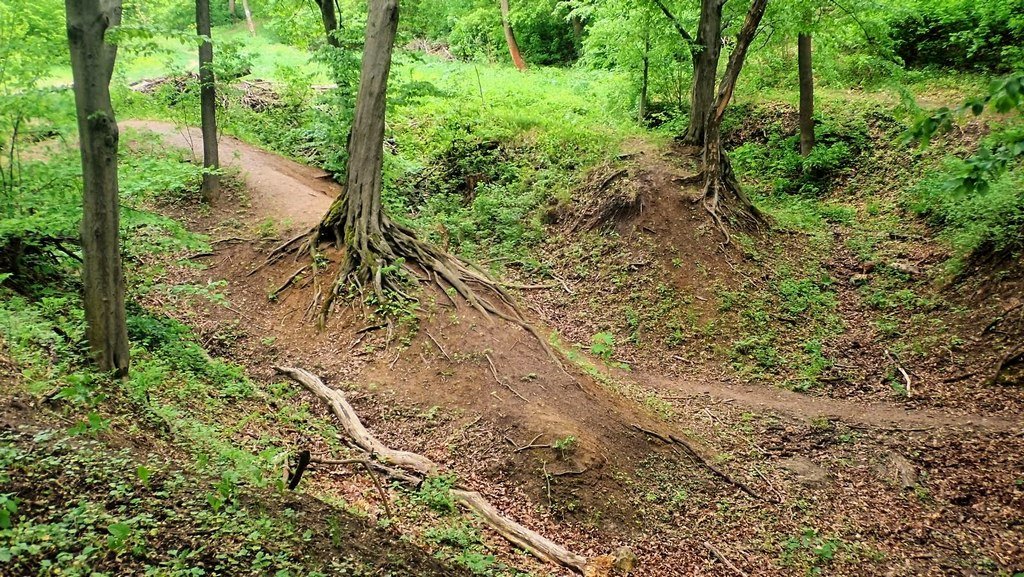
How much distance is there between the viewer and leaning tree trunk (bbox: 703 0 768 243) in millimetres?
12570

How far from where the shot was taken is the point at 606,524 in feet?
21.9

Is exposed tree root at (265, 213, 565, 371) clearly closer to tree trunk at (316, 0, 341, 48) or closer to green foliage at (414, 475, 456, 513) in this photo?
green foliage at (414, 475, 456, 513)


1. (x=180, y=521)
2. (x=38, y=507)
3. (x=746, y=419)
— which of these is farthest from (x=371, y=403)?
(x=746, y=419)

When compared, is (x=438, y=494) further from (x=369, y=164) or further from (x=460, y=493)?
(x=369, y=164)

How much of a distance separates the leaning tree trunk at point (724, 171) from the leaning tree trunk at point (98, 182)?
34.9 feet

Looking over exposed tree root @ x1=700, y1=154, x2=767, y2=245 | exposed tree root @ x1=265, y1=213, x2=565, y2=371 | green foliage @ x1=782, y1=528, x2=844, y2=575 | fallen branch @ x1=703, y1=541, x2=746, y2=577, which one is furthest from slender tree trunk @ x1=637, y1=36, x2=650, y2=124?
fallen branch @ x1=703, y1=541, x2=746, y2=577

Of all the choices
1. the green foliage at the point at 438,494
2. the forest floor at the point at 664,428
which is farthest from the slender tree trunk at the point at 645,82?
the green foliage at the point at 438,494

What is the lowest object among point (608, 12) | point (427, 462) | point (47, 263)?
point (427, 462)

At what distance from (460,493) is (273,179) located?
10881 mm

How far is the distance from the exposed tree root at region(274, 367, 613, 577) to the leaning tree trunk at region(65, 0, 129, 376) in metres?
2.48

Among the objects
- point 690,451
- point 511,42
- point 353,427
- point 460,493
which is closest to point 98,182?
point 353,427

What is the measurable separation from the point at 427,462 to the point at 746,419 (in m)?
4.89

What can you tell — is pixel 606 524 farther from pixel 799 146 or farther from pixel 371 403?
pixel 799 146

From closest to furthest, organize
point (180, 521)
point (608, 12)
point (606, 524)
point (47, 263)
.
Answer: point (180, 521), point (606, 524), point (47, 263), point (608, 12)
